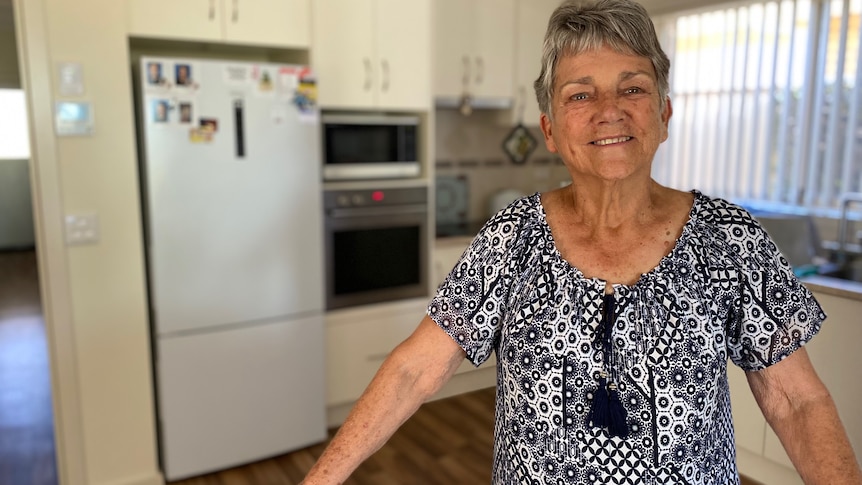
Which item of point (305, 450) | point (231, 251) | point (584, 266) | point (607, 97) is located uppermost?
point (607, 97)

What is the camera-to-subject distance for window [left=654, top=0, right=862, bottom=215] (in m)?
3.15

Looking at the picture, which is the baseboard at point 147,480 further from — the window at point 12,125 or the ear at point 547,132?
the window at point 12,125

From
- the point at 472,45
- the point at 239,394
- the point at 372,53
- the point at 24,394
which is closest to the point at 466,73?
the point at 472,45

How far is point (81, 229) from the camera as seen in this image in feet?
7.34

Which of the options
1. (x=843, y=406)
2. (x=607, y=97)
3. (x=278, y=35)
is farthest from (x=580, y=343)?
(x=278, y=35)

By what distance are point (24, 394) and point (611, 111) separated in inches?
147

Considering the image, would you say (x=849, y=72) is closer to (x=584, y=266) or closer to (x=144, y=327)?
(x=584, y=266)

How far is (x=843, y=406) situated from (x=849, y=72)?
7.85 ft

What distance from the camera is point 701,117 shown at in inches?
142

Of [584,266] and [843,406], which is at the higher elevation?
[584,266]

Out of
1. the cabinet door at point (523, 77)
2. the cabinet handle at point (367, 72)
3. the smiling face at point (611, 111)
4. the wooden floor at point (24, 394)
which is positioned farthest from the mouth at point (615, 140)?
the wooden floor at point (24, 394)

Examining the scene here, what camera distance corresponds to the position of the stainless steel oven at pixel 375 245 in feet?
9.25

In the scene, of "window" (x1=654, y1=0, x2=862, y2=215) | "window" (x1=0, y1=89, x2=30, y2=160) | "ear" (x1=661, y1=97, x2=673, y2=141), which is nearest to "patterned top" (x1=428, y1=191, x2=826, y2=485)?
"ear" (x1=661, y1=97, x2=673, y2=141)

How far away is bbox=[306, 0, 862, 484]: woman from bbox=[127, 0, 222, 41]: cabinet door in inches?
71.8
